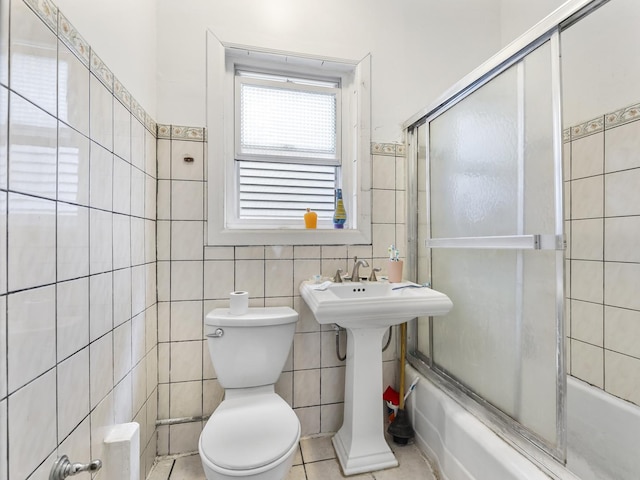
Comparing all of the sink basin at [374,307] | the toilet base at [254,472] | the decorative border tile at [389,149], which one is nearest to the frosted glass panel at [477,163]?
the decorative border tile at [389,149]

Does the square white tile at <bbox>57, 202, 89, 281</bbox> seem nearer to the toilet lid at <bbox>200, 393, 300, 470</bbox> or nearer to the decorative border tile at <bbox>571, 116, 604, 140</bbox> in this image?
the toilet lid at <bbox>200, 393, 300, 470</bbox>

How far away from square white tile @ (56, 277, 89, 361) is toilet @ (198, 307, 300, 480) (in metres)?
0.54

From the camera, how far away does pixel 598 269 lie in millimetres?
1313

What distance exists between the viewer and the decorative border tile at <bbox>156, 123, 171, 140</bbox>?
1459 mm

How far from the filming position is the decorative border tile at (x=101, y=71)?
0.90 m

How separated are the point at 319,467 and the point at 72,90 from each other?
1.72 meters

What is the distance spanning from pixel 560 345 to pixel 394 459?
0.93 metres

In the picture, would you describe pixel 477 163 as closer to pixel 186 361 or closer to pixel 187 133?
pixel 187 133

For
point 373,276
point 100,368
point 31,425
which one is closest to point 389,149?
Result: point 373,276

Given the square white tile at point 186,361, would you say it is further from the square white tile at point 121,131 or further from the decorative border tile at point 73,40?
the decorative border tile at point 73,40

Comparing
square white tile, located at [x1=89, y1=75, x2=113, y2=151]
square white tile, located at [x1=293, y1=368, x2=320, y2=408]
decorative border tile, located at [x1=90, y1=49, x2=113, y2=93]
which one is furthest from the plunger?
decorative border tile, located at [x1=90, y1=49, x2=113, y2=93]

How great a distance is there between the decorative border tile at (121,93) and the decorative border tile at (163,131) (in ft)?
0.97

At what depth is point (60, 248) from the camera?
73 centimetres

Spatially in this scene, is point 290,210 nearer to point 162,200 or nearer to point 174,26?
point 162,200
